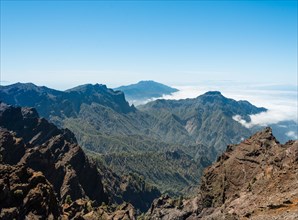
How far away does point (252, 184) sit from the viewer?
12275cm

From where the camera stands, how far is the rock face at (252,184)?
8431cm

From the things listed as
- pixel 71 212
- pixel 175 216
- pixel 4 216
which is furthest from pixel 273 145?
pixel 4 216

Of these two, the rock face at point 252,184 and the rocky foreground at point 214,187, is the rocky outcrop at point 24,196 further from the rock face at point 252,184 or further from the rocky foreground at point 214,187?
the rock face at point 252,184

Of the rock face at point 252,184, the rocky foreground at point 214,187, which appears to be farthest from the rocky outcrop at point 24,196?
the rock face at point 252,184

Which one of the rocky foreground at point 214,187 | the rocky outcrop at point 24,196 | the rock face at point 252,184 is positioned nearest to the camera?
the rock face at point 252,184

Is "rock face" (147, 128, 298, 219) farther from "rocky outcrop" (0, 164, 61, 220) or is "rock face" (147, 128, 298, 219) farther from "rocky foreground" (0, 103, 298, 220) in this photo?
"rocky outcrop" (0, 164, 61, 220)

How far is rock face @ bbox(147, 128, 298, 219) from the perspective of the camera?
277 feet

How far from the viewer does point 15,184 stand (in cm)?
9044

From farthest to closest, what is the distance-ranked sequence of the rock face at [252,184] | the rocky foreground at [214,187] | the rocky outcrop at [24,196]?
1. the rocky foreground at [214,187]
2. the rocky outcrop at [24,196]
3. the rock face at [252,184]

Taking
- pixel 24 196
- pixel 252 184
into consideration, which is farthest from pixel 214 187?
pixel 24 196

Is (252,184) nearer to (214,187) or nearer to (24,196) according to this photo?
(214,187)

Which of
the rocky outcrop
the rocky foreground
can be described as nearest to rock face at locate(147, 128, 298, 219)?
the rocky foreground

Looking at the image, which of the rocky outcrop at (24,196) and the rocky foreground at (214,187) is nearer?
the rocky outcrop at (24,196)

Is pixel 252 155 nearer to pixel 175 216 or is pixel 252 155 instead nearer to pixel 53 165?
pixel 175 216
